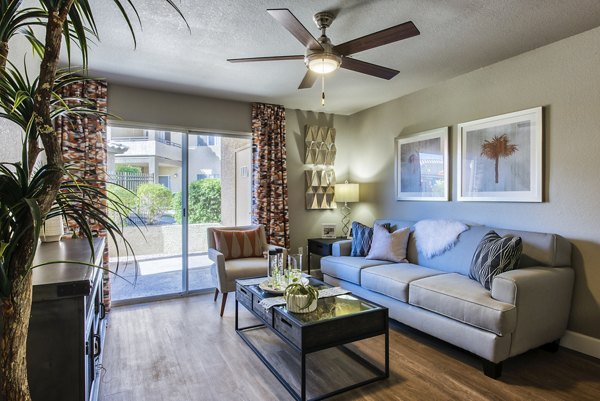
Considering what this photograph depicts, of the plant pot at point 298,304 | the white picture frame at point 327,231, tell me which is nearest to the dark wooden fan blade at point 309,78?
the plant pot at point 298,304

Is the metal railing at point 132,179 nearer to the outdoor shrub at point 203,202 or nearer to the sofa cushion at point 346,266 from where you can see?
the outdoor shrub at point 203,202

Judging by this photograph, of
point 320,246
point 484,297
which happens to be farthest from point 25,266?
point 320,246

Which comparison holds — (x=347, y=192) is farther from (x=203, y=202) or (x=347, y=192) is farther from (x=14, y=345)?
(x=14, y=345)

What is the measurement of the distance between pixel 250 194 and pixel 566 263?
143 inches

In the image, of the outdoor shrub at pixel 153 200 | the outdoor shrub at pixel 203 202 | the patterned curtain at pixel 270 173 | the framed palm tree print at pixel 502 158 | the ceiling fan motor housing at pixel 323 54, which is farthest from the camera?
the patterned curtain at pixel 270 173

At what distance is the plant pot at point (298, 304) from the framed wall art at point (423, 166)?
2360 mm

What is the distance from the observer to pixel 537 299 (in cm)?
241

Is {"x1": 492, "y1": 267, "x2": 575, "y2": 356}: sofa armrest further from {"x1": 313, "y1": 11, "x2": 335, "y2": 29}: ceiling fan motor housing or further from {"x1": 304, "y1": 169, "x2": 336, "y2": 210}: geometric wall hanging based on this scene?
{"x1": 304, "y1": 169, "x2": 336, "y2": 210}: geometric wall hanging

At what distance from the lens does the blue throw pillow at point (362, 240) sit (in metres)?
3.97

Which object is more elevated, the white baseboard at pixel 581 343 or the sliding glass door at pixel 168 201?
the sliding glass door at pixel 168 201

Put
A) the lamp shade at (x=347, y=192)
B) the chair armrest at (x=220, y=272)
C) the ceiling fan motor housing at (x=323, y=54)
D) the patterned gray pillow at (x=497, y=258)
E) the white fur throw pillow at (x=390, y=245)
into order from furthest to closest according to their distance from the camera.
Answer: the lamp shade at (x=347, y=192) → the white fur throw pillow at (x=390, y=245) → the chair armrest at (x=220, y=272) → the patterned gray pillow at (x=497, y=258) → the ceiling fan motor housing at (x=323, y=54)

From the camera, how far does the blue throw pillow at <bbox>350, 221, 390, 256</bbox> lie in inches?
156

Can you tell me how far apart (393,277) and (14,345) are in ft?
9.10

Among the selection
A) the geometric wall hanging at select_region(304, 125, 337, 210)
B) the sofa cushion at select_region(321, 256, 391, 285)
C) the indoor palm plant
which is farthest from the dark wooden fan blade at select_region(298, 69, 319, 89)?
the geometric wall hanging at select_region(304, 125, 337, 210)
